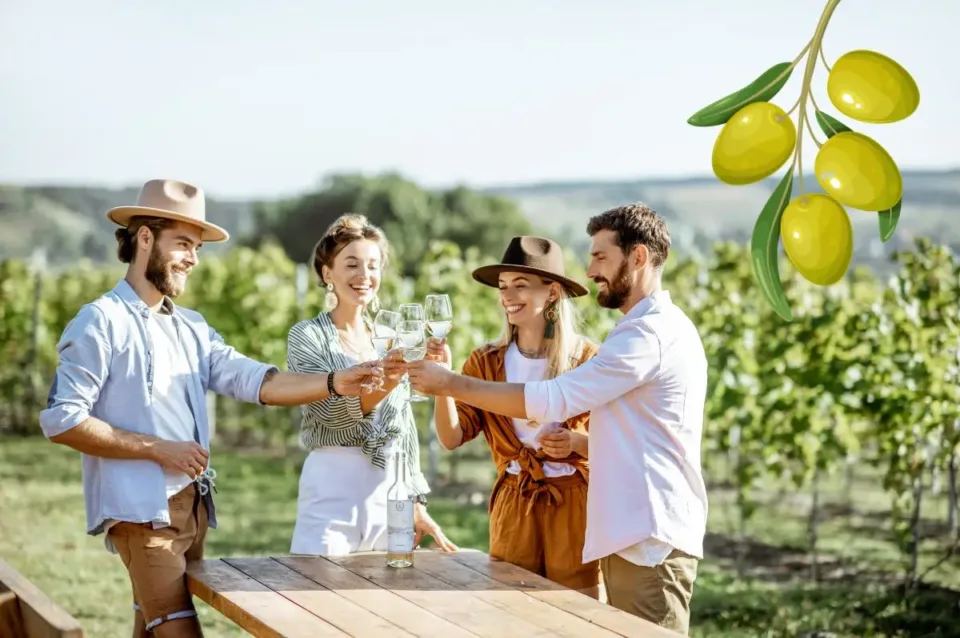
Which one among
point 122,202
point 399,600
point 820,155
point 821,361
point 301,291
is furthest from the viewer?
point 122,202

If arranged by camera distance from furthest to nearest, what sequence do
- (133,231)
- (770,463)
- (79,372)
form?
(770,463), (133,231), (79,372)

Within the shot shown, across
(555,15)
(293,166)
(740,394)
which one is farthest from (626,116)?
(740,394)

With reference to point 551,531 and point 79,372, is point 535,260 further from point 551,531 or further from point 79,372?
point 79,372

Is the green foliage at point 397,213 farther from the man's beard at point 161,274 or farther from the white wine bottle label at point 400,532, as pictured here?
the white wine bottle label at point 400,532

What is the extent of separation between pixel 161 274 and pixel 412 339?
2.43ft

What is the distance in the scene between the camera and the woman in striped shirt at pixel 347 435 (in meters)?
3.42

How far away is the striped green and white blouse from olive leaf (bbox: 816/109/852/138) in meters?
1.68

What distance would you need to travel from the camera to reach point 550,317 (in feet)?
11.8

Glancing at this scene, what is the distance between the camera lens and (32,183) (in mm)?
22562

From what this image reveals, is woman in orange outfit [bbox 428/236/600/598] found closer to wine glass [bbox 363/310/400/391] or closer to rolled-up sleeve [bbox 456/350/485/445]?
rolled-up sleeve [bbox 456/350/485/445]

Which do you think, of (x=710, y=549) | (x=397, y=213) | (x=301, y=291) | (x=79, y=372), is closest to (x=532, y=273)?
(x=79, y=372)

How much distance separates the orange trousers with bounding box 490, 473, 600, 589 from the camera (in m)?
3.37

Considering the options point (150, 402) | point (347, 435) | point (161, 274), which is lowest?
point (347, 435)

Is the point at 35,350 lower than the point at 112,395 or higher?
lower
